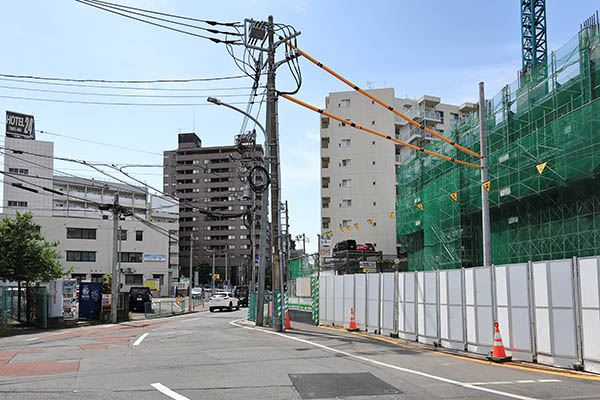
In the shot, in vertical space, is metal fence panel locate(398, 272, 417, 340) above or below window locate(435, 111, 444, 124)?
below

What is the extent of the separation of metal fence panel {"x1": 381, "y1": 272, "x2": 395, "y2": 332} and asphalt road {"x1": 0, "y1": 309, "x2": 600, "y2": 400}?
292 centimetres

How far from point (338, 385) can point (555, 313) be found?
5355 millimetres

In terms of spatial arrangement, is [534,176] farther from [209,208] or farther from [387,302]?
[209,208]

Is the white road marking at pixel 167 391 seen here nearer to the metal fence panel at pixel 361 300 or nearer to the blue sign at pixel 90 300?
the metal fence panel at pixel 361 300

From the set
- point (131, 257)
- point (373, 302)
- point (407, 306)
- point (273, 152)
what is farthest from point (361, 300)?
point (131, 257)

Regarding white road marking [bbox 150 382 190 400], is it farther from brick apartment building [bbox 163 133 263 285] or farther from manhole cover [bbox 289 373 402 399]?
brick apartment building [bbox 163 133 263 285]

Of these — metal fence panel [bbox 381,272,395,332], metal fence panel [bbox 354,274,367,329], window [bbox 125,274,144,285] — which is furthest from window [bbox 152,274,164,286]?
metal fence panel [bbox 381,272,395,332]

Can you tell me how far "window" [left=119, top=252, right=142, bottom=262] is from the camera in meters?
74.5

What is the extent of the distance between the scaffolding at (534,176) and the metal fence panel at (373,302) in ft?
27.5

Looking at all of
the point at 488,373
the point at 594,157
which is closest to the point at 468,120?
the point at 594,157

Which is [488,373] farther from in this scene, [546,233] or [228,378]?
[546,233]

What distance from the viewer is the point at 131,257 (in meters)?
75.1

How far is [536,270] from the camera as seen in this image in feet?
38.7

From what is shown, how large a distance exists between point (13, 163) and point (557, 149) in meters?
76.2
